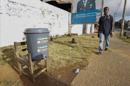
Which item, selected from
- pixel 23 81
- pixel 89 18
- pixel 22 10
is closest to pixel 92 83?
pixel 23 81

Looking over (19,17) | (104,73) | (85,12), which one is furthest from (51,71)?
(85,12)

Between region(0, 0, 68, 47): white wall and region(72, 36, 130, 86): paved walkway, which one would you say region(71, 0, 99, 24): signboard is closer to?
region(0, 0, 68, 47): white wall

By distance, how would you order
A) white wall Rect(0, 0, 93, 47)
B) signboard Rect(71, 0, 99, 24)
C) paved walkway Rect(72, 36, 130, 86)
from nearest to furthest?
paved walkway Rect(72, 36, 130, 86), white wall Rect(0, 0, 93, 47), signboard Rect(71, 0, 99, 24)

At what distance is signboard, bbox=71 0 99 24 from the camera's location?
44.5 ft

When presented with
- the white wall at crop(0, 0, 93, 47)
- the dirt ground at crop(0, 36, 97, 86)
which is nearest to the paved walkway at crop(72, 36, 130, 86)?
the dirt ground at crop(0, 36, 97, 86)

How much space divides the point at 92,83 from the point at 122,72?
4.27 feet

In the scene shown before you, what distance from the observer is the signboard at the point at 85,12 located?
1356 cm

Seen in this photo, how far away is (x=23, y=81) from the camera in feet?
14.5

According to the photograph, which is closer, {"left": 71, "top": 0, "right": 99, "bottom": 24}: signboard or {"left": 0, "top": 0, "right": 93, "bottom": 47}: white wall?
{"left": 0, "top": 0, "right": 93, "bottom": 47}: white wall

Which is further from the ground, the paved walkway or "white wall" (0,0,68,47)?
"white wall" (0,0,68,47)

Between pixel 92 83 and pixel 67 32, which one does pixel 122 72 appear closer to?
pixel 92 83

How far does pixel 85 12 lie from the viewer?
551 inches

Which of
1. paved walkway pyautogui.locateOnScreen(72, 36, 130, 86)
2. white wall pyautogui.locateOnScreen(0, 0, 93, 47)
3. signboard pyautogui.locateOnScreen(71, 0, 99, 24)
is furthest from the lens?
signboard pyautogui.locateOnScreen(71, 0, 99, 24)

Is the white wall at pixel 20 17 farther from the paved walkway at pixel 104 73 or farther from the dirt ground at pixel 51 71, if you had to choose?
the paved walkway at pixel 104 73
